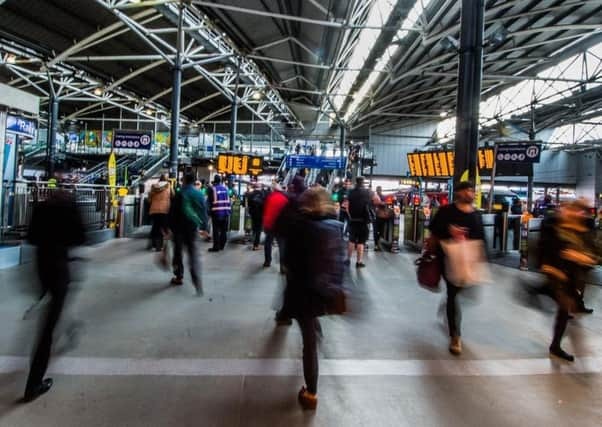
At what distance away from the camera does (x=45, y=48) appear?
66.2ft

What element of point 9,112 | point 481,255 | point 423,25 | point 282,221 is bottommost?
point 481,255

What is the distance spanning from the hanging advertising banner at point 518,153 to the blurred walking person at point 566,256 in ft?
27.4

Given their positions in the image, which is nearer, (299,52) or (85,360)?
(85,360)

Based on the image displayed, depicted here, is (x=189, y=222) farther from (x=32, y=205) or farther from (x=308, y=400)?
(x=32, y=205)

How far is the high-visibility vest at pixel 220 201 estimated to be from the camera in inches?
346

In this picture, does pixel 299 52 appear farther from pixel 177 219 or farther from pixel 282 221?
pixel 282 221

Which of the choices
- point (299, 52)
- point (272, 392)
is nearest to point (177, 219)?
point (272, 392)

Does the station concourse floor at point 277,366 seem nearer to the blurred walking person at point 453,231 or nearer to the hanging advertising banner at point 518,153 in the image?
the blurred walking person at point 453,231

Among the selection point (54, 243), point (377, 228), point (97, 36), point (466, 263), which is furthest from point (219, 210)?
point (97, 36)

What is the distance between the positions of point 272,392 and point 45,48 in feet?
79.1

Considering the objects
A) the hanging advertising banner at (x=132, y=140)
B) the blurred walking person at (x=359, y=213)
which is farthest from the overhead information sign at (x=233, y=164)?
the blurred walking person at (x=359, y=213)

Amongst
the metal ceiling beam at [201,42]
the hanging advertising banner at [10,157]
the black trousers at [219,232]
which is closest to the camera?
the black trousers at [219,232]

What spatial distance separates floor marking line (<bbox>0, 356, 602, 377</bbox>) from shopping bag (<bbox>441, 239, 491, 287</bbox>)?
80 cm

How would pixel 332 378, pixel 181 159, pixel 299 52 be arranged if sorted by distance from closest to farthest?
pixel 332 378, pixel 299 52, pixel 181 159
